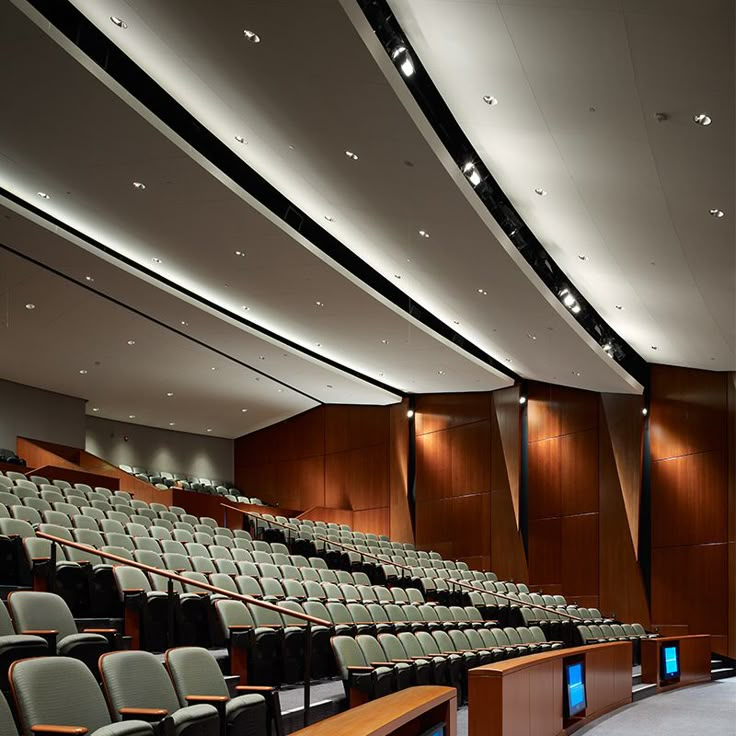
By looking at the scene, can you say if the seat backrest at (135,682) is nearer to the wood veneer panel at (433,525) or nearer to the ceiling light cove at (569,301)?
the ceiling light cove at (569,301)

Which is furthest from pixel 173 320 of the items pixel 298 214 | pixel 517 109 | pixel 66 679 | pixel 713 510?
pixel 66 679

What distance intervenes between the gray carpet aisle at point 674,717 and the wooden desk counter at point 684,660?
181mm

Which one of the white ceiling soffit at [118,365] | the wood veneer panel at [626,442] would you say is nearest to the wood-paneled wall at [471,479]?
the wood veneer panel at [626,442]

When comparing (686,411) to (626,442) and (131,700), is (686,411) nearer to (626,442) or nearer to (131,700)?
(626,442)

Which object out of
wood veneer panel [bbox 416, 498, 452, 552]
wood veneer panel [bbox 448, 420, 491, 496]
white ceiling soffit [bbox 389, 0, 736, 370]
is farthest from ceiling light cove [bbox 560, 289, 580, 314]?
wood veneer panel [bbox 416, 498, 452, 552]

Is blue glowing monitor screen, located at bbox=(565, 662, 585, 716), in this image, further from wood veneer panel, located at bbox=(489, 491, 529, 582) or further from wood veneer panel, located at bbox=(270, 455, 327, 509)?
wood veneer panel, located at bbox=(270, 455, 327, 509)

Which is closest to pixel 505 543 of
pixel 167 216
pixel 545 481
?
pixel 545 481

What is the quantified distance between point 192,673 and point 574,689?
8.37 ft

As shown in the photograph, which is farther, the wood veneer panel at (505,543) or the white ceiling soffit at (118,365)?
the wood veneer panel at (505,543)

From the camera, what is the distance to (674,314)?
7.92m

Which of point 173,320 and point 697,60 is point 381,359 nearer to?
point 173,320

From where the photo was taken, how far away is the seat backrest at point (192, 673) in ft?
9.76

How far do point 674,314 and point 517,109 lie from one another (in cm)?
346

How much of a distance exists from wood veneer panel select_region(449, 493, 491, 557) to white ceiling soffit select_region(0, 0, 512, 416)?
1.98 metres
